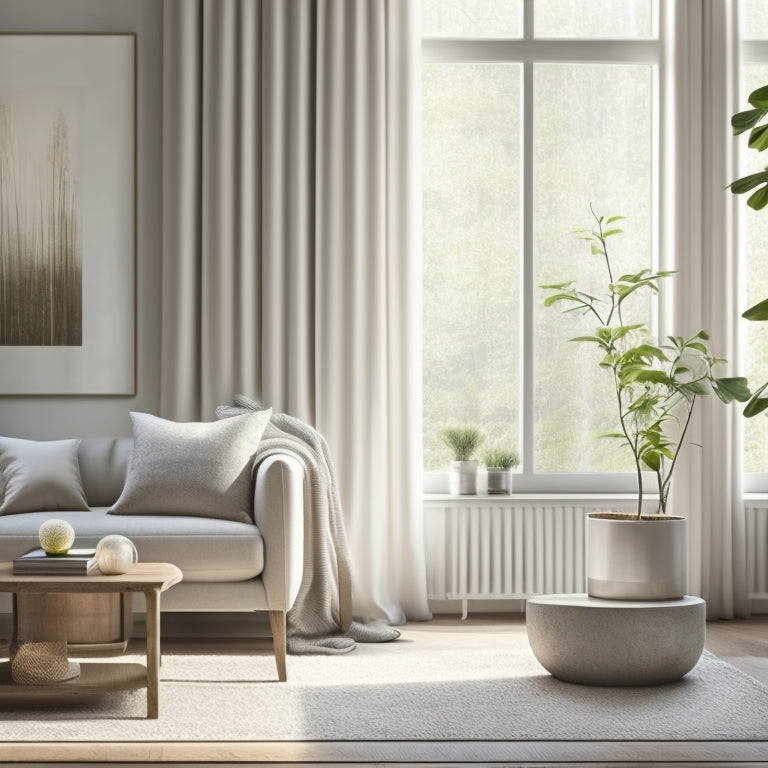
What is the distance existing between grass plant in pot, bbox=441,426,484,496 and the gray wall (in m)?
1.31

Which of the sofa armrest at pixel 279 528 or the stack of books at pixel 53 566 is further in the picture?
the sofa armrest at pixel 279 528

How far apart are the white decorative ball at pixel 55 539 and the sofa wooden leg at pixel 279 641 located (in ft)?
2.58

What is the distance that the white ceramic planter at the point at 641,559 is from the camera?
341 cm

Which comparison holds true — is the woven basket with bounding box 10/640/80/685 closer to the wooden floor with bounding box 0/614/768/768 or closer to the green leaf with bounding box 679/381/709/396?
the wooden floor with bounding box 0/614/768/768

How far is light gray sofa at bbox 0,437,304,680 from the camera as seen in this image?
3564 mm

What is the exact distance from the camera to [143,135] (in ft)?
15.4

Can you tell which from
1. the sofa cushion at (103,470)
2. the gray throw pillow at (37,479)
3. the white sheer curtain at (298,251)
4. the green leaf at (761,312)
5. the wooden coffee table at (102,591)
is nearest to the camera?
the green leaf at (761,312)

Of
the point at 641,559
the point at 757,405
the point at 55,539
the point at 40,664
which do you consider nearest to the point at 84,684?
the point at 40,664

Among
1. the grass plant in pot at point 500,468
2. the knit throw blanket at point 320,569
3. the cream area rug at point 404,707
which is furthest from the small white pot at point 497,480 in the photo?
the cream area rug at point 404,707

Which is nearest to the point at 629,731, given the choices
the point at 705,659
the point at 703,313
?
the point at 705,659

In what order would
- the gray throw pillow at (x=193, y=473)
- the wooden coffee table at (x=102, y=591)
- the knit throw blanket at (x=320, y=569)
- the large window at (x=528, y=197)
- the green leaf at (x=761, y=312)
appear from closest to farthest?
the green leaf at (x=761, y=312) < the wooden coffee table at (x=102, y=591) < the gray throw pillow at (x=193, y=473) < the knit throw blanket at (x=320, y=569) < the large window at (x=528, y=197)

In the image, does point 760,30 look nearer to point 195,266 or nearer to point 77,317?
point 195,266

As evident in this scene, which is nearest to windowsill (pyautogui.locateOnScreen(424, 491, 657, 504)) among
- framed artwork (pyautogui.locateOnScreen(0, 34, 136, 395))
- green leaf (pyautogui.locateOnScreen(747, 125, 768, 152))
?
framed artwork (pyautogui.locateOnScreen(0, 34, 136, 395))

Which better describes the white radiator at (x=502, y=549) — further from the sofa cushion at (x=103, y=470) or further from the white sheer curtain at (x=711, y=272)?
the sofa cushion at (x=103, y=470)
